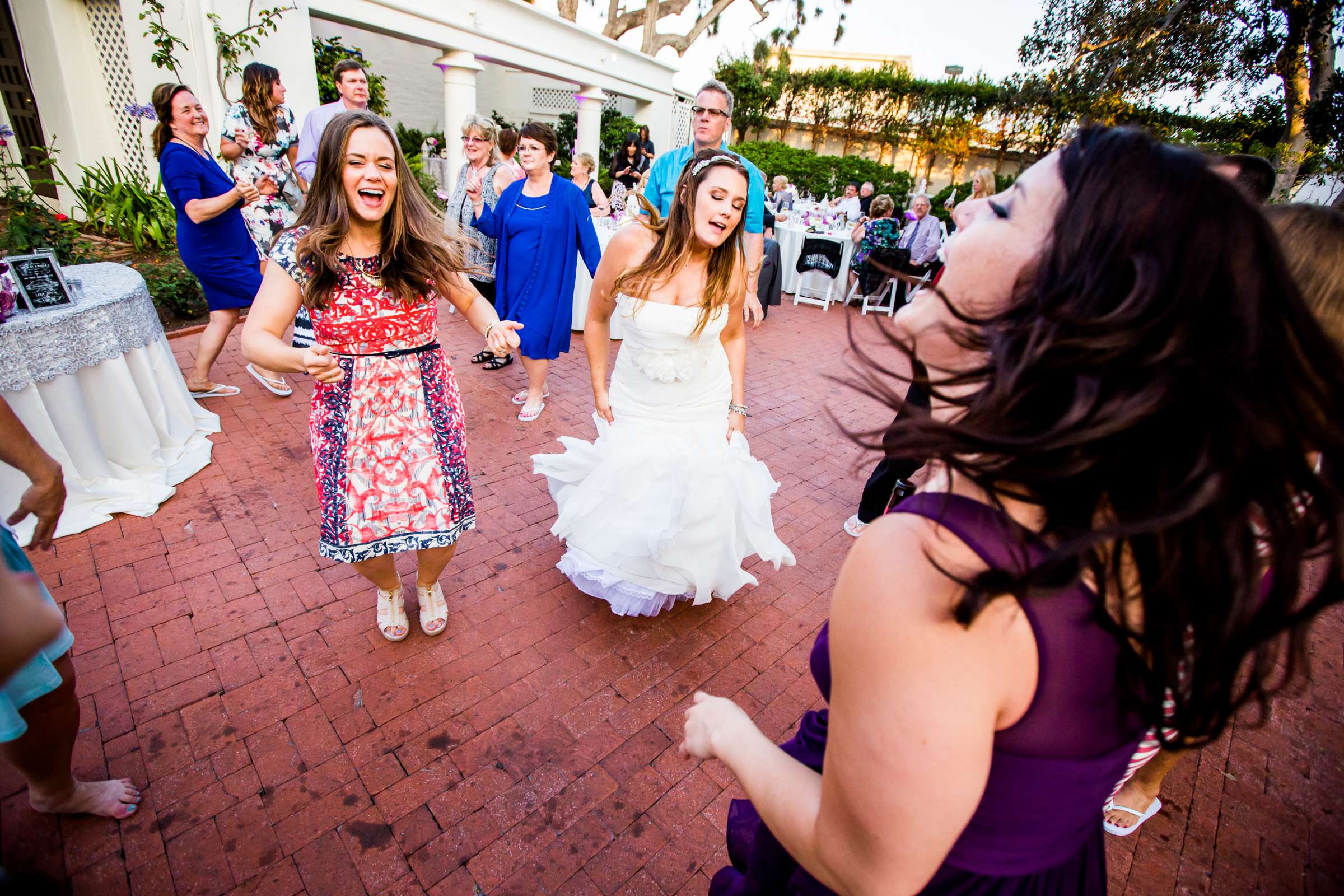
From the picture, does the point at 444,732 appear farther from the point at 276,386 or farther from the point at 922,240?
the point at 922,240

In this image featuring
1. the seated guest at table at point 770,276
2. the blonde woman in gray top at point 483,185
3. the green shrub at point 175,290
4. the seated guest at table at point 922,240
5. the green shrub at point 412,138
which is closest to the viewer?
the blonde woman in gray top at point 483,185

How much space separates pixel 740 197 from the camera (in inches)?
105

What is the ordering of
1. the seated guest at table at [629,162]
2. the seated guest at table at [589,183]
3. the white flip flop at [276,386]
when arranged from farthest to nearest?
the seated guest at table at [629,162] → the seated guest at table at [589,183] → the white flip flop at [276,386]

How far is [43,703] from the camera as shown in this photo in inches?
66.2

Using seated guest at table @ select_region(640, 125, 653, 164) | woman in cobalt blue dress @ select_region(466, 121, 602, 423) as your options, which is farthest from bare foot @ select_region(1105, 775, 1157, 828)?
seated guest at table @ select_region(640, 125, 653, 164)

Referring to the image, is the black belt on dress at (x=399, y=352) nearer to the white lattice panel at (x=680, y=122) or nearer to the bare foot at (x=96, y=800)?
the bare foot at (x=96, y=800)

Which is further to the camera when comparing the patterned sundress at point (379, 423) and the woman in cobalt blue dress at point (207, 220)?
the woman in cobalt blue dress at point (207, 220)

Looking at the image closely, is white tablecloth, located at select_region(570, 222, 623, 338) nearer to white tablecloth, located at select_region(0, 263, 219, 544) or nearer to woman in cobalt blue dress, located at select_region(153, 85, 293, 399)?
woman in cobalt blue dress, located at select_region(153, 85, 293, 399)

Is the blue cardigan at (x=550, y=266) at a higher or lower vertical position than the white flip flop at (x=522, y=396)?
higher

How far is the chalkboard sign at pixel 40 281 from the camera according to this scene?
296cm

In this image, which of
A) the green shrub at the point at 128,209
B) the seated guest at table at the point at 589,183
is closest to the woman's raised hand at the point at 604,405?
the seated guest at table at the point at 589,183

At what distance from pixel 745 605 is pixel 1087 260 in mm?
2682

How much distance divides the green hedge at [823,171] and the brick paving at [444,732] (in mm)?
19411

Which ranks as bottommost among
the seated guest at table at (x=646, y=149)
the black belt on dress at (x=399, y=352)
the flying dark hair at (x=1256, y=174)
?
the black belt on dress at (x=399, y=352)
